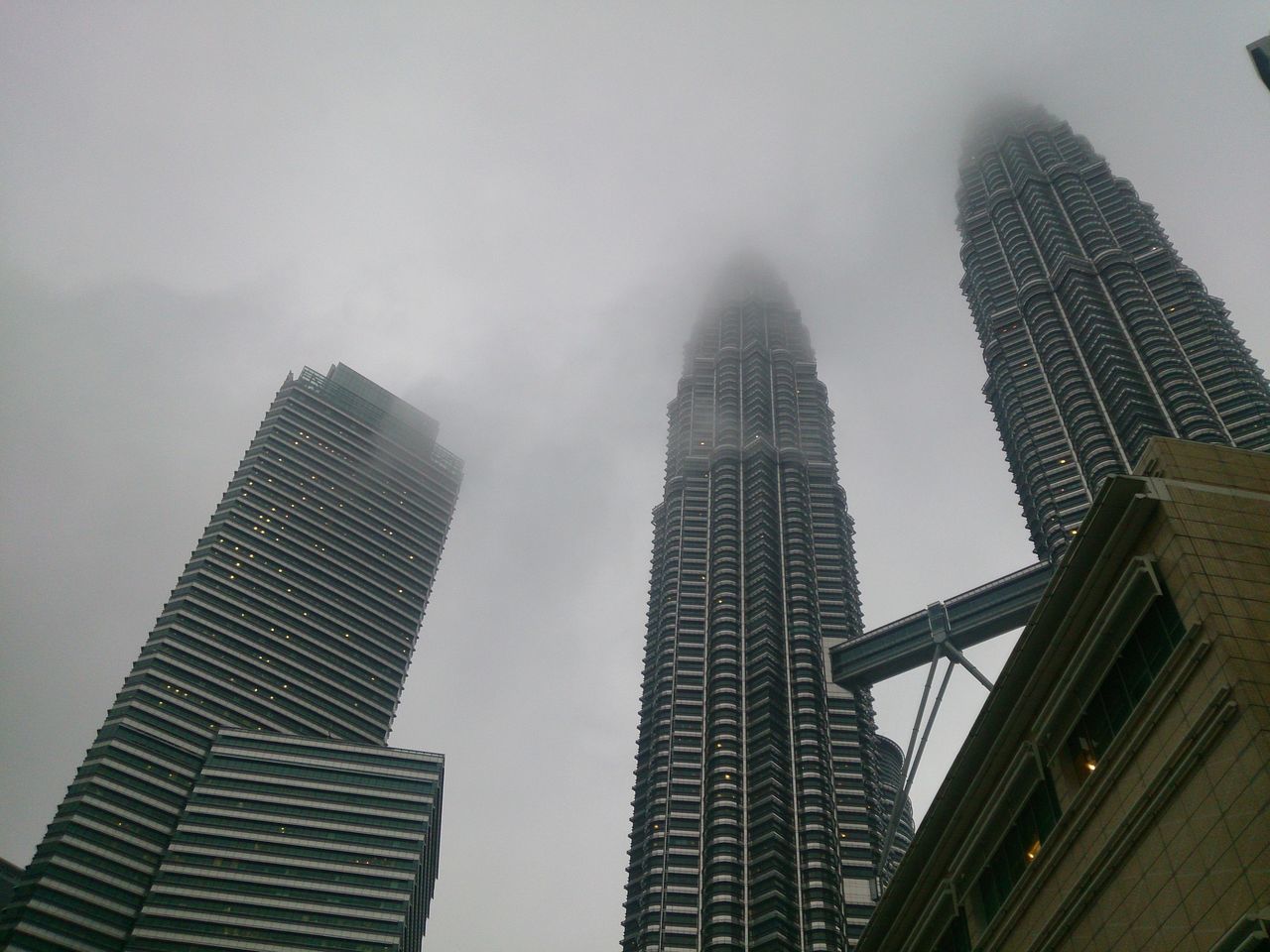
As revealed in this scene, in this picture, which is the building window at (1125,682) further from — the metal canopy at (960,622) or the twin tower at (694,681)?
the twin tower at (694,681)

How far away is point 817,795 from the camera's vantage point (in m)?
123

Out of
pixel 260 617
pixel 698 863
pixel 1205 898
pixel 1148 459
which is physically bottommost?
pixel 1205 898

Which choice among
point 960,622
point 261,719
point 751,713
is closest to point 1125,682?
point 960,622

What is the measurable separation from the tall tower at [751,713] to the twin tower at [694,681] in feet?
1.20

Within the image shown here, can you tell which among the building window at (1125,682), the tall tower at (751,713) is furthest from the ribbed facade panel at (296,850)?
the building window at (1125,682)

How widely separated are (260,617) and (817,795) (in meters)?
92.0

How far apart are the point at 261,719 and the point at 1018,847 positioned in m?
142

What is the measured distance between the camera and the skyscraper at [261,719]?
12612cm

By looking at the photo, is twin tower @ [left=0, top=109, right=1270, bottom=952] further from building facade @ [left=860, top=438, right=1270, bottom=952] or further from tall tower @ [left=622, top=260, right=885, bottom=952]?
building facade @ [left=860, top=438, right=1270, bottom=952]

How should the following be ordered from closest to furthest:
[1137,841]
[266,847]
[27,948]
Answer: [1137,841], [27,948], [266,847]

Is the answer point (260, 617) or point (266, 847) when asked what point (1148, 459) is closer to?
point (266, 847)

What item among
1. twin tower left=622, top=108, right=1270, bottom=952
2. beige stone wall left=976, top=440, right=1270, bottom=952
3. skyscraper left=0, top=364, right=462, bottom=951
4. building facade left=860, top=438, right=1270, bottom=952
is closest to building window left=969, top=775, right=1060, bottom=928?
building facade left=860, top=438, right=1270, bottom=952

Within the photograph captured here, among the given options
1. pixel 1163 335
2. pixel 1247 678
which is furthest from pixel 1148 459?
pixel 1163 335

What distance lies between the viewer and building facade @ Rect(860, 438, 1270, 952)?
2198 centimetres
